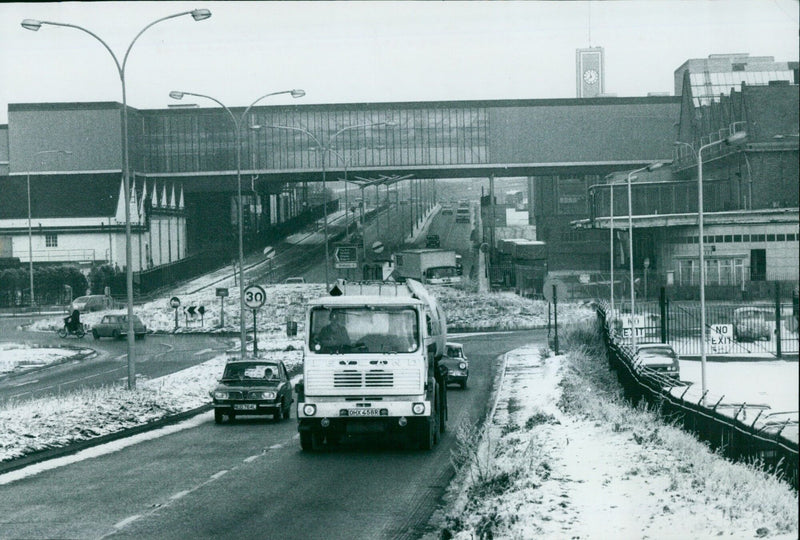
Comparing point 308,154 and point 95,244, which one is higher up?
point 308,154

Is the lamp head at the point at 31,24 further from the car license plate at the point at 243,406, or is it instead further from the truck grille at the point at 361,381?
the truck grille at the point at 361,381

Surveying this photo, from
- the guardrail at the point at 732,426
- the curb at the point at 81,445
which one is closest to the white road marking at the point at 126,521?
the curb at the point at 81,445

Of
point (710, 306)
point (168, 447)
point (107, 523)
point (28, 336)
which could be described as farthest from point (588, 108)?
point (107, 523)

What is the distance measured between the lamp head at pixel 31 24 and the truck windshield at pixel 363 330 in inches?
399

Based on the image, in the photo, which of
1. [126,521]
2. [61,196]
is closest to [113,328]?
[61,196]

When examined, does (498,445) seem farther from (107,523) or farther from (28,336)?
(28,336)

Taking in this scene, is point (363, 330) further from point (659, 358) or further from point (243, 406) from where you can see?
point (659, 358)

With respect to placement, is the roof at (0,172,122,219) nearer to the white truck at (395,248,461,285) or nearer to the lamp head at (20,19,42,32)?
Result: the white truck at (395,248,461,285)

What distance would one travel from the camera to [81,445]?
21.9 metres

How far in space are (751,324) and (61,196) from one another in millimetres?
67888

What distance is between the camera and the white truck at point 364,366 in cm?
1988

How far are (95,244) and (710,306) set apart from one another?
2330 inches

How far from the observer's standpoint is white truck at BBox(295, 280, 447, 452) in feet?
65.2

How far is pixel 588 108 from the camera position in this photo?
327ft
